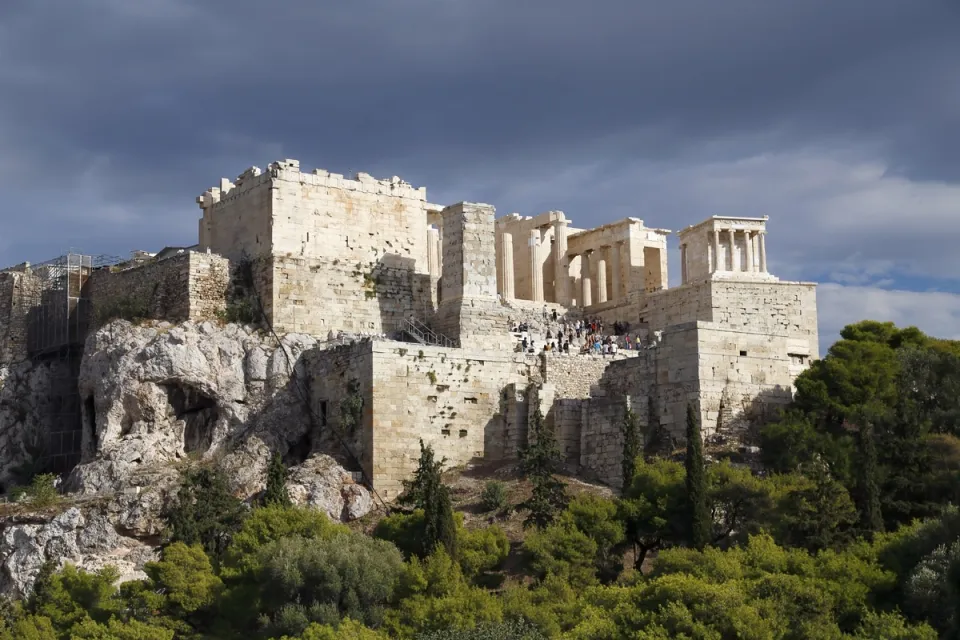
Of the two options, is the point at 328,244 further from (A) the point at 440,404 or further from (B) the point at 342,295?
(A) the point at 440,404

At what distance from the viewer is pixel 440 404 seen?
60219 mm

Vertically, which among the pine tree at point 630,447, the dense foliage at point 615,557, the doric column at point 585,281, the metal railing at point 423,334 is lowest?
the dense foliage at point 615,557

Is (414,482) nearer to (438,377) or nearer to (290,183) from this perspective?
(438,377)

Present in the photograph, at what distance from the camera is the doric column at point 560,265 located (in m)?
74.8

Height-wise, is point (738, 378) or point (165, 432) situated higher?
point (738, 378)

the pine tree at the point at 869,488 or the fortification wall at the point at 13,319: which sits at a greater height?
the fortification wall at the point at 13,319

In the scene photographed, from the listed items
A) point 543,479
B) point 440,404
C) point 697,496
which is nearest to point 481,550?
point 543,479

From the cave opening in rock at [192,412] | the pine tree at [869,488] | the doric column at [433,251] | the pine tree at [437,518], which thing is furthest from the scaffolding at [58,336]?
the pine tree at [869,488]

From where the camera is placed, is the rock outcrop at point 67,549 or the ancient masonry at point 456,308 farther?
the ancient masonry at point 456,308

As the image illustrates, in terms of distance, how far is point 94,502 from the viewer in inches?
2308

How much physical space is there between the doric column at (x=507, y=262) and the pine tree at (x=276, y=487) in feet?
58.6

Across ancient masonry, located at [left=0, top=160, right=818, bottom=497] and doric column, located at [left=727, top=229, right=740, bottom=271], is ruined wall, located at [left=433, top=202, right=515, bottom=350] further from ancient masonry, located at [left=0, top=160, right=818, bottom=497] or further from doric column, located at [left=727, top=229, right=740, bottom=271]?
doric column, located at [left=727, top=229, right=740, bottom=271]

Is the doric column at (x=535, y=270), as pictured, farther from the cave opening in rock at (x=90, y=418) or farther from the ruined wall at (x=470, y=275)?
the cave opening in rock at (x=90, y=418)

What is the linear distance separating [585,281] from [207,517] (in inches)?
918
